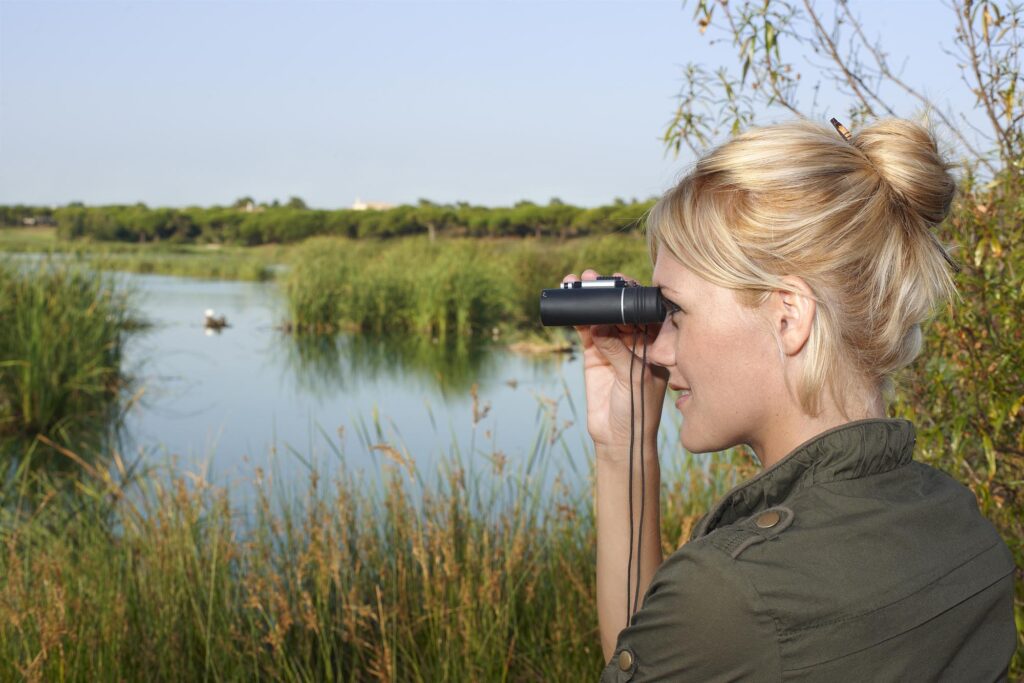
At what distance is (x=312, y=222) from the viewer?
36031 millimetres

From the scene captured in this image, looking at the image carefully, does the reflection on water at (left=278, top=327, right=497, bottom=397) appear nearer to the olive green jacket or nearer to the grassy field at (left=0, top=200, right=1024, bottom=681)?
the grassy field at (left=0, top=200, right=1024, bottom=681)

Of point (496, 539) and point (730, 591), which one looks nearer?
point (730, 591)

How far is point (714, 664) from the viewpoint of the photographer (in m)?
0.94

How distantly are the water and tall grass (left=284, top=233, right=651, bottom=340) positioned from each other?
2.01 feet

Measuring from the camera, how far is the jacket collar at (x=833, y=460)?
1.03 m

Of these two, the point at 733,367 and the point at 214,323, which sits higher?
the point at 733,367

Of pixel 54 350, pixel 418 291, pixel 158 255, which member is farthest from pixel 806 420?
pixel 158 255

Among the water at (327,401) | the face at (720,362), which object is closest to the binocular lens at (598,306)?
the face at (720,362)

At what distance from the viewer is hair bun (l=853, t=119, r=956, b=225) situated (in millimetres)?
1138

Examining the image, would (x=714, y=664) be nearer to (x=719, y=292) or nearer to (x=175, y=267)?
(x=719, y=292)

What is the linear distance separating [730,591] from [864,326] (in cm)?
36

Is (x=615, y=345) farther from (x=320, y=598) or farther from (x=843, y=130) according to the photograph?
(x=320, y=598)

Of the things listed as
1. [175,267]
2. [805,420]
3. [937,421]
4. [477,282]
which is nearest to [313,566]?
[937,421]

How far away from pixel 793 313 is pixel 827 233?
0.30 ft
